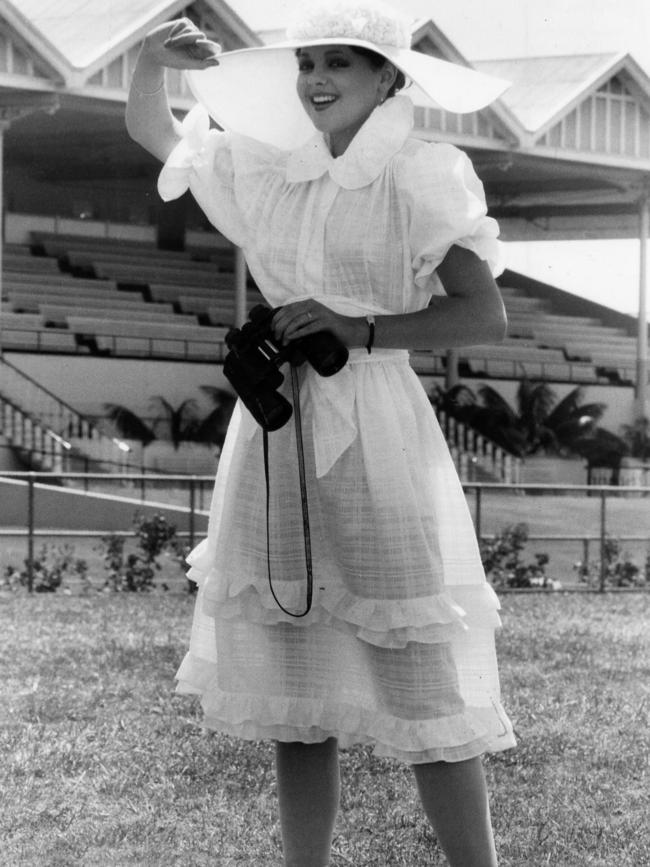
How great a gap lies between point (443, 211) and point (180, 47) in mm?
718

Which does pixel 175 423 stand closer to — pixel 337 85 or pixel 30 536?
pixel 30 536

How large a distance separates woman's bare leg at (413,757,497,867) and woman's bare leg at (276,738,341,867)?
24cm

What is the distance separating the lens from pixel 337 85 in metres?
2.94

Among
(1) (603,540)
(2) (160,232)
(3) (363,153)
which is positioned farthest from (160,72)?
(2) (160,232)

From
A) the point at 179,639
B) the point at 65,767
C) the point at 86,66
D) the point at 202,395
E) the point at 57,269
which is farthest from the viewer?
the point at 57,269

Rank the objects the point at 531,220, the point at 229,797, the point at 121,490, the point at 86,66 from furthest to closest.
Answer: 1. the point at 531,220
2. the point at 86,66
3. the point at 121,490
4. the point at 229,797

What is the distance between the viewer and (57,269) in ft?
104

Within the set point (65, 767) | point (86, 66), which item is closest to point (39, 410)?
point (86, 66)

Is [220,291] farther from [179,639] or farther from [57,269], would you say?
[179,639]

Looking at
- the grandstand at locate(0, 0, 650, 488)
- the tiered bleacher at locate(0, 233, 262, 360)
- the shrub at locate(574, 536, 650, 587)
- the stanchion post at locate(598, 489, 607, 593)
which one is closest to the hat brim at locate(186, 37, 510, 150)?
the stanchion post at locate(598, 489, 607, 593)

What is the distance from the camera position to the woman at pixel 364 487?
2863 mm

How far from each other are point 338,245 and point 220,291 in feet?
98.8

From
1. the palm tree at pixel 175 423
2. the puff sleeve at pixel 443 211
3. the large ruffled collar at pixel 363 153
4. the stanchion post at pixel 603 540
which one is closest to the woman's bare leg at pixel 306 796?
the puff sleeve at pixel 443 211

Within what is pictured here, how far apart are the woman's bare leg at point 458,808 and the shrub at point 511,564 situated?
9372 millimetres
